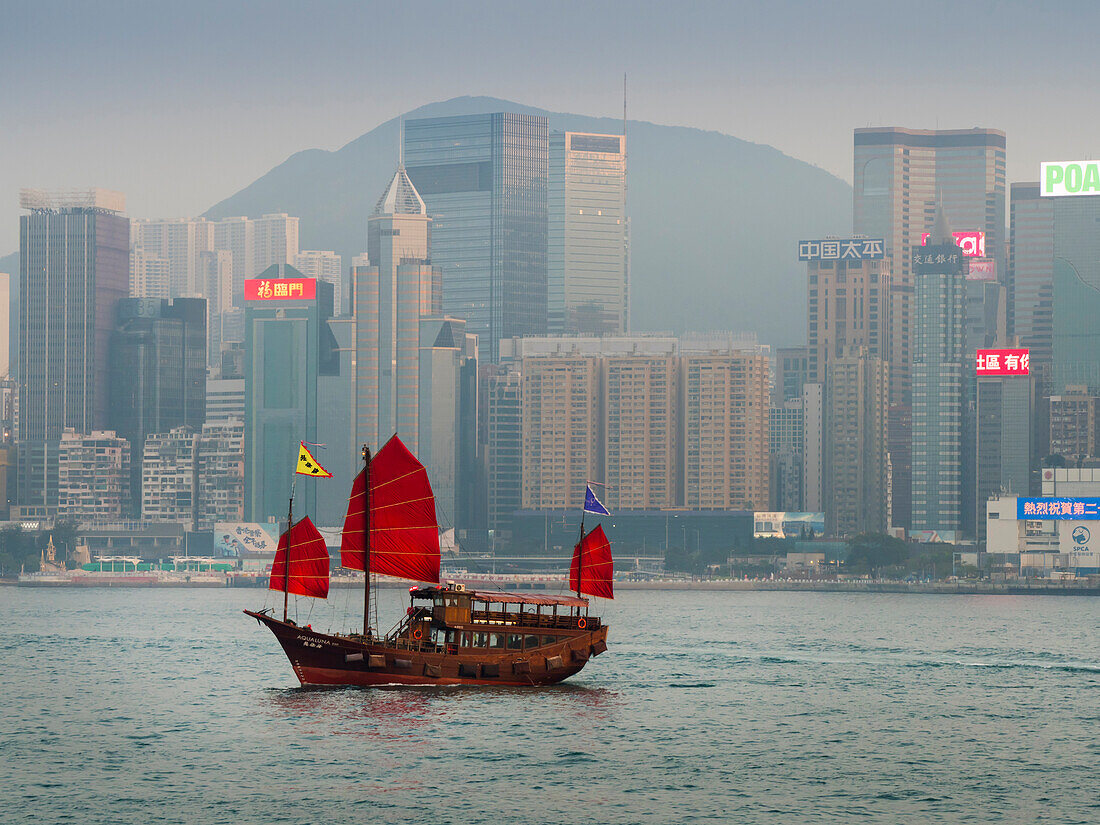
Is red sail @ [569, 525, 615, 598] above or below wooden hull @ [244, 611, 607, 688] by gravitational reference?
above

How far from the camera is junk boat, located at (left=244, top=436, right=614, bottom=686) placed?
94812 mm

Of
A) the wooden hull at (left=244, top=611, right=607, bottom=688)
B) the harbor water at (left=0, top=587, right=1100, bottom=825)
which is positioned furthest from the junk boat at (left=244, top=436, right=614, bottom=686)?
the harbor water at (left=0, top=587, right=1100, bottom=825)

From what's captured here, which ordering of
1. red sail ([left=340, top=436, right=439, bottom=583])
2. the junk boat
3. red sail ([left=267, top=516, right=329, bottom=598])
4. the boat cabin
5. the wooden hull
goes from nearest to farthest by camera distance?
1. the wooden hull
2. the junk boat
3. the boat cabin
4. red sail ([left=340, top=436, right=439, bottom=583])
5. red sail ([left=267, top=516, right=329, bottom=598])

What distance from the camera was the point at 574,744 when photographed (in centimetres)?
8206

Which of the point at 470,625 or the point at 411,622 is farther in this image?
A: the point at 411,622

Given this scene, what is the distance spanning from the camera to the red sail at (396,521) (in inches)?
3873

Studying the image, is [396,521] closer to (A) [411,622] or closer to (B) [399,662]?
(A) [411,622]

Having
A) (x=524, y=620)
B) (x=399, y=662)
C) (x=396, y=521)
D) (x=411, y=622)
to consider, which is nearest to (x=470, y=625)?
(x=411, y=622)

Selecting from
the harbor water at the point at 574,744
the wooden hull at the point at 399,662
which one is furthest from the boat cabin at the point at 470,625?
the harbor water at the point at 574,744

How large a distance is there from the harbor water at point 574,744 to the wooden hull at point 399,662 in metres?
1.15

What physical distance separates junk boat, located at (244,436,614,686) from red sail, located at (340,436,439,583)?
6 cm

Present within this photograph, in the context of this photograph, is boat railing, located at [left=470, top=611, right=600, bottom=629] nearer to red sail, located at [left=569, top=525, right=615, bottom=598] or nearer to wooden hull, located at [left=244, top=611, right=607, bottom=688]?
wooden hull, located at [left=244, top=611, right=607, bottom=688]

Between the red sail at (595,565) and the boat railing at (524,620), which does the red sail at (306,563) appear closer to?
the boat railing at (524,620)

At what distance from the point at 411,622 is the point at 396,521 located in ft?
21.0
